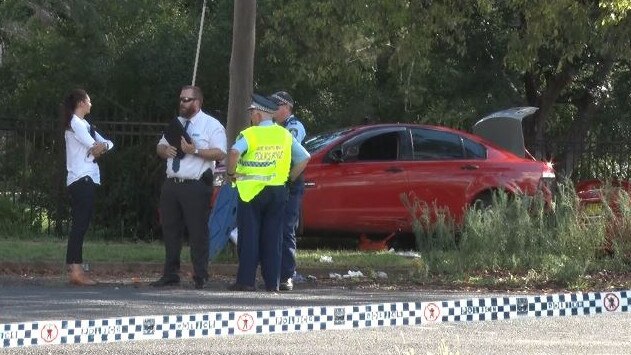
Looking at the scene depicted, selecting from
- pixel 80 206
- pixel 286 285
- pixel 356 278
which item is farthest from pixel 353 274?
pixel 80 206

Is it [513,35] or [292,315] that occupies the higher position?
[513,35]

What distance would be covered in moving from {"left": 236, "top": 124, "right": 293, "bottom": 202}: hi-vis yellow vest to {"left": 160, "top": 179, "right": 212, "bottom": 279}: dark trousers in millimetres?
382

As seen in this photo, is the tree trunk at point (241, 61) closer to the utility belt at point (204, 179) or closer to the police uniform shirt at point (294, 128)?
the police uniform shirt at point (294, 128)

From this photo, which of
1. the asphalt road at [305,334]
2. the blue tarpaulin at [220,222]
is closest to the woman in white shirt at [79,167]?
the asphalt road at [305,334]

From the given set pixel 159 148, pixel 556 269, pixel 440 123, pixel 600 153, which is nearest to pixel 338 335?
pixel 159 148

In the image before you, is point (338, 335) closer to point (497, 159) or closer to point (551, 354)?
point (551, 354)

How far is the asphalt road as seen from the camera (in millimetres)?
8328

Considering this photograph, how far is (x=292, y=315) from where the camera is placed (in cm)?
791

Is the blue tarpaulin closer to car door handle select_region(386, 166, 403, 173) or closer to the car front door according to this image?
the car front door

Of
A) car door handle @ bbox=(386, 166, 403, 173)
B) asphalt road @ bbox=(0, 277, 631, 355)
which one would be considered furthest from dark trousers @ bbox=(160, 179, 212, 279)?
car door handle @ bbox=(386, 166, 403, 173)

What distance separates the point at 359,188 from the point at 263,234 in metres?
3.85

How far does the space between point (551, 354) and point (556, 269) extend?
433 cm

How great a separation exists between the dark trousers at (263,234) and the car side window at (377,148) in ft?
12.8

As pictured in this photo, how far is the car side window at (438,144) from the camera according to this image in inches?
615
